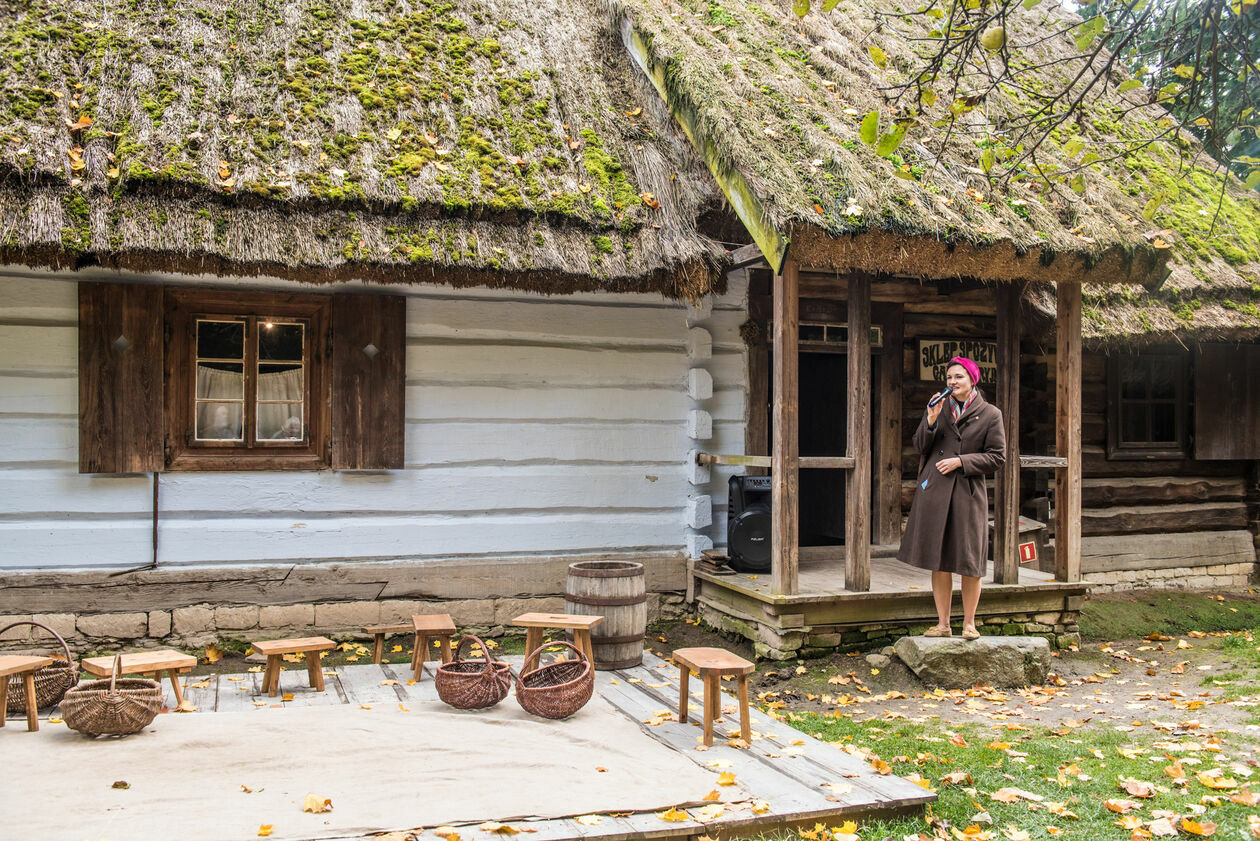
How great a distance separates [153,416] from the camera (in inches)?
256

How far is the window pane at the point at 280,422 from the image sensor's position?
22.6 feet

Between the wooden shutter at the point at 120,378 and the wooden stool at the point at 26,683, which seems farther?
the wooden shutter at the point at 120,378

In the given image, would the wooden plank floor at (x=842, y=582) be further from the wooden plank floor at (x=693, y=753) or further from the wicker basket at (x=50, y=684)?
the wicker basket at (x=50, y=684)

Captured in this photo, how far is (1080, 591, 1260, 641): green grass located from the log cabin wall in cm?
330

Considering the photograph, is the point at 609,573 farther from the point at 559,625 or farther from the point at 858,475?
the point at 858,475

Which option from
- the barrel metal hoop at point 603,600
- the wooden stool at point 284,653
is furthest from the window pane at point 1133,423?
the wooden stool at point 284,653

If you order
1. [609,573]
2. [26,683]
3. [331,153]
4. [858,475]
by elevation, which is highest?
[331,153]

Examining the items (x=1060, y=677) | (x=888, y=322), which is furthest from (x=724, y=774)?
(x=888, y=322)

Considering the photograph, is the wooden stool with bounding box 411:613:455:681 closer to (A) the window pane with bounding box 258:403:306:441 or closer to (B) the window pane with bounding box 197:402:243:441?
(A) the window pane with bounding box 258:403:306:441

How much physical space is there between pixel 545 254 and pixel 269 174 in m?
1.84

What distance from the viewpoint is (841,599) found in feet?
21.9

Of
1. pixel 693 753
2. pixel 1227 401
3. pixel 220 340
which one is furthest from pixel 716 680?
pixel 1227 401

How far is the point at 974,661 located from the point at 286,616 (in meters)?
4.62

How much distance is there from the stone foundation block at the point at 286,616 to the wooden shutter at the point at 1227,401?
8.39 metres
